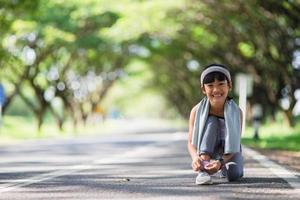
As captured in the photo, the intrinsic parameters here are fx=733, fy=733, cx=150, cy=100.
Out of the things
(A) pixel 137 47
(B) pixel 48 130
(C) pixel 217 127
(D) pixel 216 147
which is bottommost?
(D) pixel 216 147

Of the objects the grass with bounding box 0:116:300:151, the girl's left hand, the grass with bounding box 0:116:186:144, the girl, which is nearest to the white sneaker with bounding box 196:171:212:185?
the girl

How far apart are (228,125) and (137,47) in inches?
1597

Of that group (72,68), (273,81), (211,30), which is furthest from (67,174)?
(72,68)

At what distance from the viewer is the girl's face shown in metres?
8.05

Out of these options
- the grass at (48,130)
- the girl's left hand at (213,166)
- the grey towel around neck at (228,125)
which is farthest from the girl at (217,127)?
the grass at (48,130)

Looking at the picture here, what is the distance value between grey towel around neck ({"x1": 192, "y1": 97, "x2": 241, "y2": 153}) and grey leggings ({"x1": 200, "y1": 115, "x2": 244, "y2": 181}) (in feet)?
0.23

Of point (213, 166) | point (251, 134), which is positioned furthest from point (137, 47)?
point (213, 166)

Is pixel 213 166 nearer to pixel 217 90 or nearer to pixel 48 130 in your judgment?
pixel 217 90

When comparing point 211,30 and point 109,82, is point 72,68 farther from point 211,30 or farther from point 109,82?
point 211,30

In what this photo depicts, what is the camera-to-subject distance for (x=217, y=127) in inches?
322

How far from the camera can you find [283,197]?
267 inches

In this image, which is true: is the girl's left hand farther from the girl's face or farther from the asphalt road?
the girl's face

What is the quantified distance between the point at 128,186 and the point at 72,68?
40.9 metres

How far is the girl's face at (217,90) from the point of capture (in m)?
8.05
